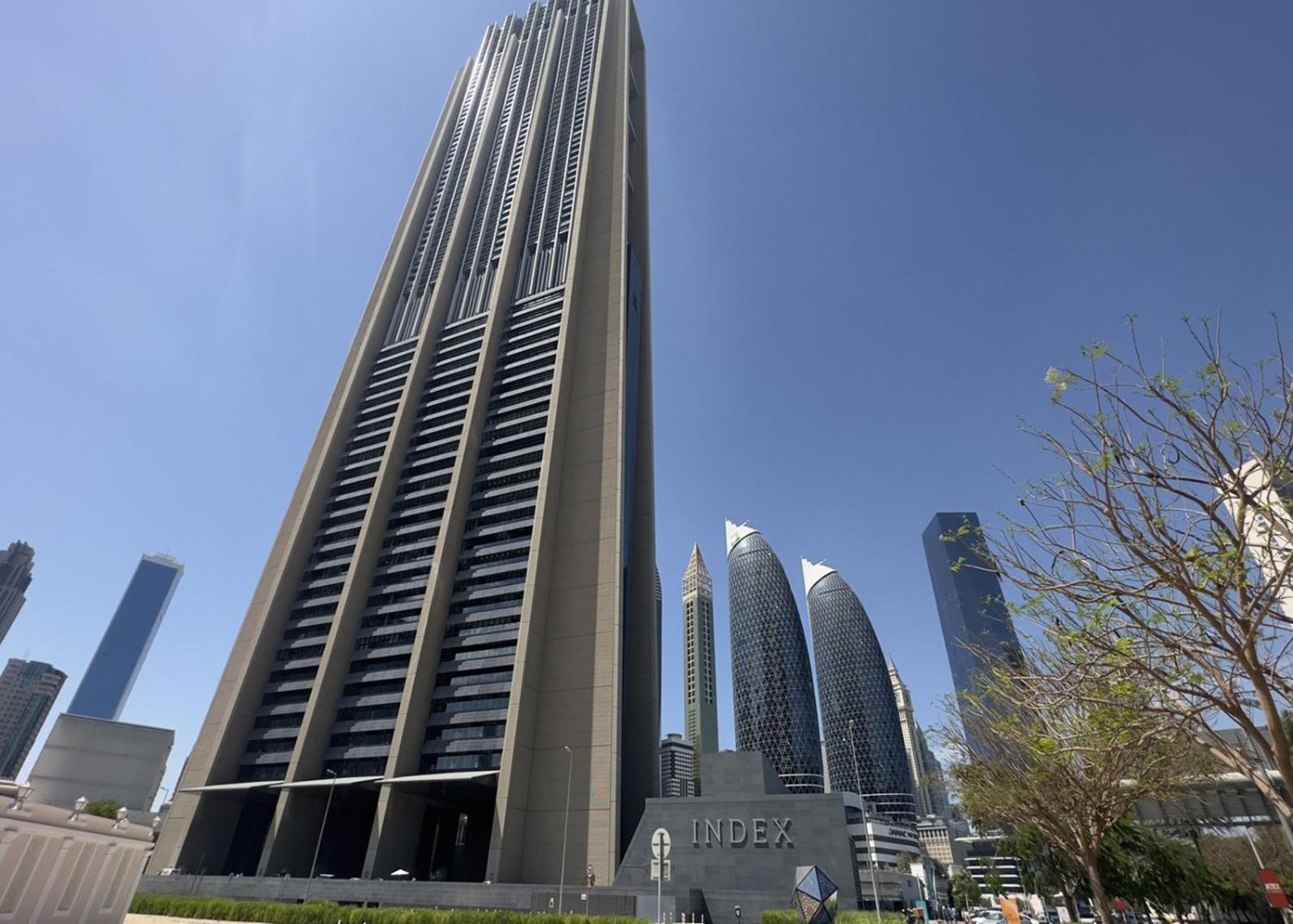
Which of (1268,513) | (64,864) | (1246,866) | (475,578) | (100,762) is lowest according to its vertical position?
(64,864)

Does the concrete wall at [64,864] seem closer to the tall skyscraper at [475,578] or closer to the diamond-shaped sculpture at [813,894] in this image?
the diamond-shaped sculpture at [813,894]

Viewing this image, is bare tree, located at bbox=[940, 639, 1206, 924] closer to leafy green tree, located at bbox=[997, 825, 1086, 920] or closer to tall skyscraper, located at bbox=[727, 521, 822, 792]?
leafy green tree, located at bbox=[997, 825, 1086, 920]

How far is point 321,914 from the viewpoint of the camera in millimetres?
29109

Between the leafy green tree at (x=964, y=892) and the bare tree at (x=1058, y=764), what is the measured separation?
274 ft

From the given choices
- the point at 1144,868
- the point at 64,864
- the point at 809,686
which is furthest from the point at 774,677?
the point at 64,864

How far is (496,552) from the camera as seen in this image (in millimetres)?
58844

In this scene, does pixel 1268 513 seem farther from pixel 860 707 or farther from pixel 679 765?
pixel 679 765

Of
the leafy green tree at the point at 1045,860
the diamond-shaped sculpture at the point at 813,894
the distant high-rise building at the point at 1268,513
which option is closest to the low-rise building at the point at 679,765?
the leafy green tree at the point at 1045,860

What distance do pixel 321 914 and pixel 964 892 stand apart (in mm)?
106881

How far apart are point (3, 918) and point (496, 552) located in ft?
153

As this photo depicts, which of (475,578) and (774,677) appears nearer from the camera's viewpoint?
(475,578)

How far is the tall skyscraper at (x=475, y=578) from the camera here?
1921 inches

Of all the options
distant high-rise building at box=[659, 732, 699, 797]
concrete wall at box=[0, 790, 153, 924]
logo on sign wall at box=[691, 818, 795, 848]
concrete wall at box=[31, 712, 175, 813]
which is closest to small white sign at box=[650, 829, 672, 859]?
concrete wall at box=[0, 790, 153, 924]

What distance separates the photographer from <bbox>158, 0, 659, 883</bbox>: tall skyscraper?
4878 cm
